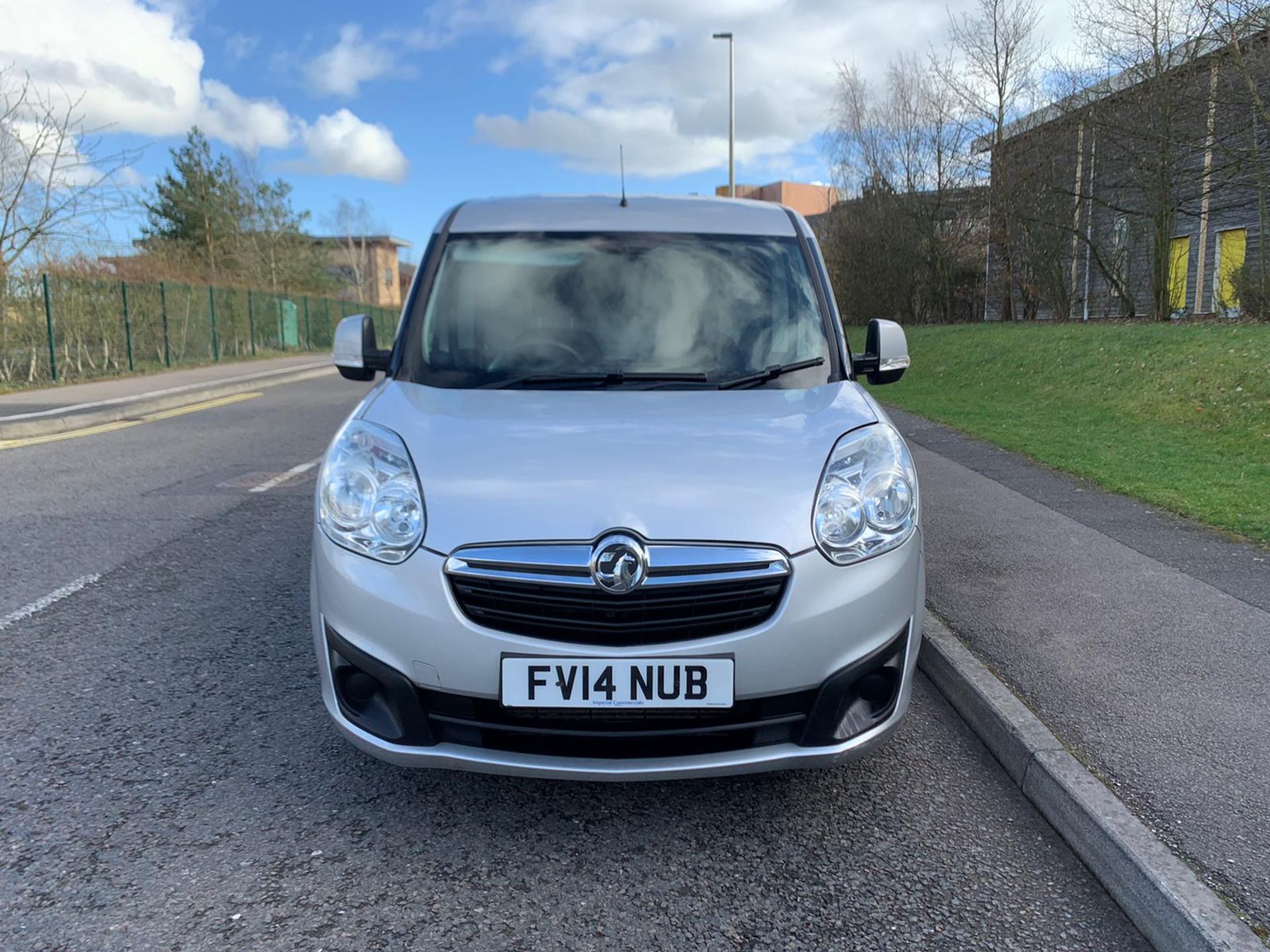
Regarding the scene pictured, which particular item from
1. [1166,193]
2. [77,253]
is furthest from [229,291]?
[1166,193]

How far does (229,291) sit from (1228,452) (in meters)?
24.8

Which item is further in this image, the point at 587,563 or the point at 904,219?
the point at 904,219

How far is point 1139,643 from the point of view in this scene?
12.2 feet

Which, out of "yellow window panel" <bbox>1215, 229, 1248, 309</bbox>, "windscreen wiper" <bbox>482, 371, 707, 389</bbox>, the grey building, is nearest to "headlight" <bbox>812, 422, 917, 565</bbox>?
"windscreen wiper" <bbox>482, 371, 707, 389</bbox>

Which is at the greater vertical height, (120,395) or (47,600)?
(120,395)

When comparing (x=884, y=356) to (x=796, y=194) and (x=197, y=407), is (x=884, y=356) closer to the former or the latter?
(x=197, y=407)

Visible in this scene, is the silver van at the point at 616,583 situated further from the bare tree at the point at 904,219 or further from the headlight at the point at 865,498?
the bare tree at the point at 904,219

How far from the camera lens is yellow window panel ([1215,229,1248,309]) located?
17.9 metres

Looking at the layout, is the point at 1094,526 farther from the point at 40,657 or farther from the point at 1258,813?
the point at 40,657

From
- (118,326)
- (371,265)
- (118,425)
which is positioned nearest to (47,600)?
(118,425)

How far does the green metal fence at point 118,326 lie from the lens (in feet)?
52.1

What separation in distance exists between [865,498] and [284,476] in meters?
6.47

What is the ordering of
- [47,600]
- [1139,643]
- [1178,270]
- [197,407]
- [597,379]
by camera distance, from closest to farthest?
[597,379] → [1139,643] → [47,600] → [197,407] → [1178,270]

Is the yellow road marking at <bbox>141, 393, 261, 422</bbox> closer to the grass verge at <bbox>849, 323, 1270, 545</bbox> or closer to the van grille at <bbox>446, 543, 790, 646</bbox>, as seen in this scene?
the grass verge at <bbox>849, 323, 1270, 545</bbox>
